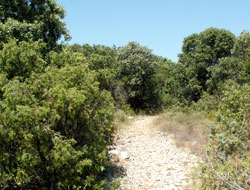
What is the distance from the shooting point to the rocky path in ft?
19.4

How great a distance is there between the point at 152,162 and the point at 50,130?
3.89 metres

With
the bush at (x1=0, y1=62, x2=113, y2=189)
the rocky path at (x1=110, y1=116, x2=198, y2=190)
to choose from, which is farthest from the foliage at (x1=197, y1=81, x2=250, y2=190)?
the bush at (x1=0, y1=62, x2=113, y2=189)

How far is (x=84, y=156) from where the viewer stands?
5156mm

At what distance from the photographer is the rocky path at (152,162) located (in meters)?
5.92

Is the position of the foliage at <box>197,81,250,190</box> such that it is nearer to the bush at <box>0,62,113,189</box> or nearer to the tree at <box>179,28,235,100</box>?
the bush at <box>0,62,113,189</box>

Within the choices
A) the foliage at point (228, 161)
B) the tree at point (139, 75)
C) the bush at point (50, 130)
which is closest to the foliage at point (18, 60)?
the bush at point (50, 130)

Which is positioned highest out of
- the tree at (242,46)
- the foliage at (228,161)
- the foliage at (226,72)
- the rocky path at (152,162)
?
the tree at (242,46)

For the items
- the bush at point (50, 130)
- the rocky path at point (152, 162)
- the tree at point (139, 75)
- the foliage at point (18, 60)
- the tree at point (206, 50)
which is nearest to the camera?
the bush at point (50, 130)

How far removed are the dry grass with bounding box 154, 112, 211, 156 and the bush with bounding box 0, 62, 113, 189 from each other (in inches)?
140

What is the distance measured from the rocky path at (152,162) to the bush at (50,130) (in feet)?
4.22

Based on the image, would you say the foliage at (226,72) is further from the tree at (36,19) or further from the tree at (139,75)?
the tree at (36,19)

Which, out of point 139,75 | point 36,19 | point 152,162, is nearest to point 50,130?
point 152,162

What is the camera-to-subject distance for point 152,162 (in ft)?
23.9

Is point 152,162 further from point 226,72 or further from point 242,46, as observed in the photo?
point 242,46
